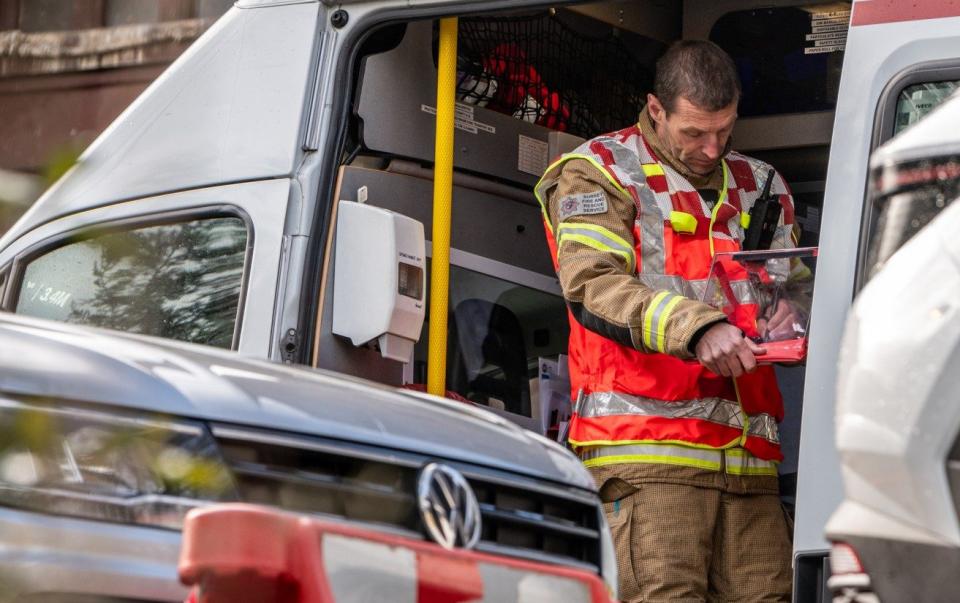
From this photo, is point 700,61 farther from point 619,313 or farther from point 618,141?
point 619,313

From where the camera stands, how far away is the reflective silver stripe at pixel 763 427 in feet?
14.0

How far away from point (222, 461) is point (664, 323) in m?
1.80

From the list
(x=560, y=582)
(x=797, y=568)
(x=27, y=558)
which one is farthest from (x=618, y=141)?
(x=27, y=558)

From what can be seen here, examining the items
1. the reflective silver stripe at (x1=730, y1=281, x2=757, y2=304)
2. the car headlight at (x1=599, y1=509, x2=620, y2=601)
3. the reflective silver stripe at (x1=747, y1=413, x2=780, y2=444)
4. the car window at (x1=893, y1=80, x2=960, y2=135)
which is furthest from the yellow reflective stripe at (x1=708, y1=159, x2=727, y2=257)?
the car headlight at (x1=599, y1=509, x2=620, y2=601)

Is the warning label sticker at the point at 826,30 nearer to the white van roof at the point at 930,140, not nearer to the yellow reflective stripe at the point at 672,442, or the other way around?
the yellow reflective stripe at the point at 672,442

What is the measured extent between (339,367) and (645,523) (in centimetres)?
91

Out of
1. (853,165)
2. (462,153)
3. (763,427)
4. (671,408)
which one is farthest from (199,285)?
(853,165)

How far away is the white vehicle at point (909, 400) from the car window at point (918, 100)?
1.31m

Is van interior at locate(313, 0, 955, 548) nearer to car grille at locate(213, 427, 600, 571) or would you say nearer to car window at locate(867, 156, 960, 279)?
car grille at locate(213, 427, 600, 571)

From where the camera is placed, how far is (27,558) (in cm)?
210

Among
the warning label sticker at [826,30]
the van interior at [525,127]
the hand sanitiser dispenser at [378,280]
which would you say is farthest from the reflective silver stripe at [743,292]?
the warning label sticker at [826,30]

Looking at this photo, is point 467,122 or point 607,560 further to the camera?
point 467,122

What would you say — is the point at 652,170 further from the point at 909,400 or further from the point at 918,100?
the point at 909,400

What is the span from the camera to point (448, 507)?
8.41 feet
